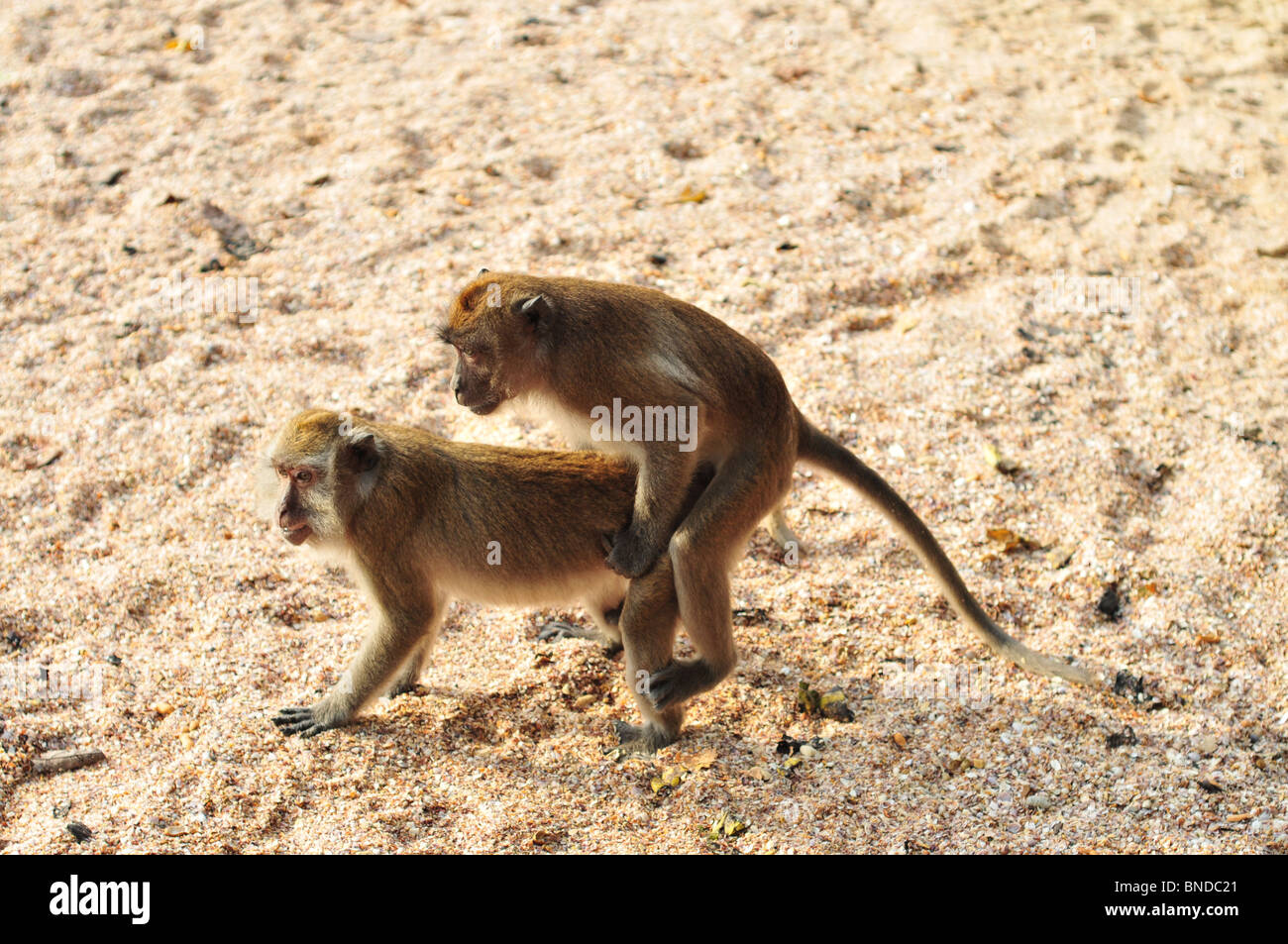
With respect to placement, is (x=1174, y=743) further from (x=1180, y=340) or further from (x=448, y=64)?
(x=448, y=64)

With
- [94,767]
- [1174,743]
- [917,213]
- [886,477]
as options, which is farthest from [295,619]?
[917,213]

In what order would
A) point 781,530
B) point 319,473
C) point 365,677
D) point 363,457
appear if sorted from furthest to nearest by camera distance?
point 781,530
point 365,677
point 363,457
point 319,473

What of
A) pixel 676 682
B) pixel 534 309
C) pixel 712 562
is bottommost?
pixel 676 682

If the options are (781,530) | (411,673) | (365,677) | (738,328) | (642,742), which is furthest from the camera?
(738,328)

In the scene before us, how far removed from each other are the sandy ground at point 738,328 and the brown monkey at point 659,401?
0.83 m

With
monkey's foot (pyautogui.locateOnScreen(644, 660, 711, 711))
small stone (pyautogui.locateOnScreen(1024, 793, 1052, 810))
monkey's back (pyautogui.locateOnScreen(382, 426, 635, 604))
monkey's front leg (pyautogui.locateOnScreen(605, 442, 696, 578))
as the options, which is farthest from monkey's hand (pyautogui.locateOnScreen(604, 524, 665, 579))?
small stone (pyautogui.locateOnScreen(1024, 793, 1052, 810))

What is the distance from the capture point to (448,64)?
1005 cm

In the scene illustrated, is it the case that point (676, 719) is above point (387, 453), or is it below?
below

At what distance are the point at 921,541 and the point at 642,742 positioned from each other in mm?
1479

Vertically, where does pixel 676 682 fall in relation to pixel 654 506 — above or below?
below

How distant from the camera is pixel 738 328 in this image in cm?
745

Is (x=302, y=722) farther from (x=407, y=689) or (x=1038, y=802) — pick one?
(x=1038, y=802)

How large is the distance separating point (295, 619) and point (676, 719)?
6.24 ft

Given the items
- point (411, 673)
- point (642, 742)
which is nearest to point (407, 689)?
point (411, 673)
